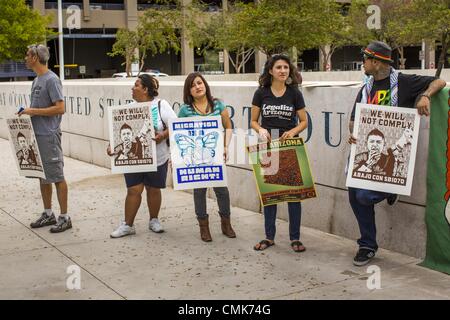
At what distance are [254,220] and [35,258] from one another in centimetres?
241

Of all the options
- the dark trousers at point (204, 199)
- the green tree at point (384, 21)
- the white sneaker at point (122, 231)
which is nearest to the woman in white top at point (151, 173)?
the white sneaker at point (122, 231)

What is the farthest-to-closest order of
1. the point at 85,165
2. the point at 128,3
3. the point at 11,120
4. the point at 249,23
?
the point at 128,3 < the point at 249,23 < the point at 85,165 < the point at 11,120

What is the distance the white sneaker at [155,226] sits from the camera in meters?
6.45

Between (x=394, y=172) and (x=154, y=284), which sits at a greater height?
(x=394, y=172)

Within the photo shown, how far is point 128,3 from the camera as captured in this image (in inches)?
1913

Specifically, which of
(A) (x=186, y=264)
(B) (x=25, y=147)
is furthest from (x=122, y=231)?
(B) (x=25, y=147)

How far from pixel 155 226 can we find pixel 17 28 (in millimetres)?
24256

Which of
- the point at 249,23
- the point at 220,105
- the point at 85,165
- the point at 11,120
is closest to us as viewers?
the point at 220,105

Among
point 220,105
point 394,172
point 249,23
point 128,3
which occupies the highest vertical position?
point 128,3

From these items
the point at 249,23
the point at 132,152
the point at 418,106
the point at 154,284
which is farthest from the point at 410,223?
the point at 249,23

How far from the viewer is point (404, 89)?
195 inches

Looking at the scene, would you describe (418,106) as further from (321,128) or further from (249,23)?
(249,23)

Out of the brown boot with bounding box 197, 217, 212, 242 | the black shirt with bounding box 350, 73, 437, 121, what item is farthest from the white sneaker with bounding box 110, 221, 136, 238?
the black shirt with bounding box 350, 73, 437, 121

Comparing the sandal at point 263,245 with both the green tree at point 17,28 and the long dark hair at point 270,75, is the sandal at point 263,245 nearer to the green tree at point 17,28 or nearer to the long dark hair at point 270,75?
the long dark hair at point 270,75
